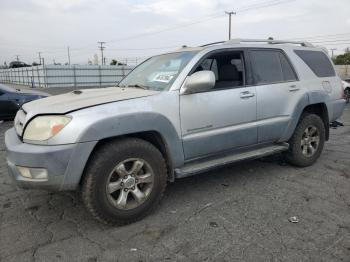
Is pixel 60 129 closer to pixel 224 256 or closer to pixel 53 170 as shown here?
pixel 53 170

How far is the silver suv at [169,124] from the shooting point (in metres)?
2.95

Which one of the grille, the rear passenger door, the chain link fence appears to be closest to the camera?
the grille

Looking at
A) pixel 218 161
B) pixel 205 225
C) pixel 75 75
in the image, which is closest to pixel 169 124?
pixel 218 161

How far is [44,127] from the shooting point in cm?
297

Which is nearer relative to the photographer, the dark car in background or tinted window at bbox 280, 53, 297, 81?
tinted window at bbox 280, 53, 297, 81

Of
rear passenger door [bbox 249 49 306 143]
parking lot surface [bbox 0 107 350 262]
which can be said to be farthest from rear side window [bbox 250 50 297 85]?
parking lot surface [bbox 0 107 350 262]

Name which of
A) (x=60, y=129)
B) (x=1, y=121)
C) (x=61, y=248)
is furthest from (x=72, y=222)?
(x=1, y=121)

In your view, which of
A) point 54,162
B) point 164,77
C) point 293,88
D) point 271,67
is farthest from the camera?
point 293,88

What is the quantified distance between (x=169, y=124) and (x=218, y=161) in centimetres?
82

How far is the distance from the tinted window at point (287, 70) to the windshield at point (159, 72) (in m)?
1.47

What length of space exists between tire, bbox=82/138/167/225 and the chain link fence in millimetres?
34351

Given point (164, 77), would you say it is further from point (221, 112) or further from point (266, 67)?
point (266, 67)

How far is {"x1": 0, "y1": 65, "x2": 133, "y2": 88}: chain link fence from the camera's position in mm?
37031

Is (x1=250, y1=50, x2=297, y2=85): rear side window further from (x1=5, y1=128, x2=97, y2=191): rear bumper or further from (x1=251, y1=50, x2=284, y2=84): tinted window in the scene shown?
(x1=5, y1=128, x2=97, y2=191): rear bumper
